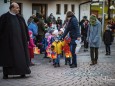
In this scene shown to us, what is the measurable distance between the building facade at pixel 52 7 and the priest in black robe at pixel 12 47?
73.3 feet

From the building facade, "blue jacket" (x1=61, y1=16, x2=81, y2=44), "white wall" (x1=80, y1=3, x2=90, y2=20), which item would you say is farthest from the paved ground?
"white wall" (x1=80, y1=3, x2=90, y2=20)

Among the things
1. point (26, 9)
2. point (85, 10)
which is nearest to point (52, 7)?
point (26, 9)

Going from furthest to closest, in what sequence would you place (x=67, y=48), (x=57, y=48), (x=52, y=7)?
1. (x=52, y=7)
2. (x=67, y=48)
3. (x=57, y=48)

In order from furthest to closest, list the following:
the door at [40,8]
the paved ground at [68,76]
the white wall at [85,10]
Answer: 1. the white wall at [85,10]
2. the door at [40,8]
3. the paved ground at [68,76]

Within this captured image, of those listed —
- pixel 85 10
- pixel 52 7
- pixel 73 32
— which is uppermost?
pixel 52 7

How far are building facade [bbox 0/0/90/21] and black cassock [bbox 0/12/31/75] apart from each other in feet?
73.3

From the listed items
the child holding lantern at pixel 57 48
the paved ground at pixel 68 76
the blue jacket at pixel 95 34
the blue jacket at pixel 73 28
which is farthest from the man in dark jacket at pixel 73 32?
the blue jacket at pixel 95 34

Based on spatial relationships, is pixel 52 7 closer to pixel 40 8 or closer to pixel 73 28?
pixel 40 8

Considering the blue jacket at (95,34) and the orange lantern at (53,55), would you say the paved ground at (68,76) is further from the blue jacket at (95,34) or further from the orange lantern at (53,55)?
the blue jacket at (95,34)

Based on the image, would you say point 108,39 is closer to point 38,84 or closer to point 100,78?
point 100,78

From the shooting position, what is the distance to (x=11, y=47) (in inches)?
516

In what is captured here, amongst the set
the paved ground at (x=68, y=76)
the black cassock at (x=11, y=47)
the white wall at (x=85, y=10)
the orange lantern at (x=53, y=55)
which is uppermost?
the white wall at (x=85, y=10)

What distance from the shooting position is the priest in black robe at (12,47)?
13055 mm

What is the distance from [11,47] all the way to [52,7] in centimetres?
2620
